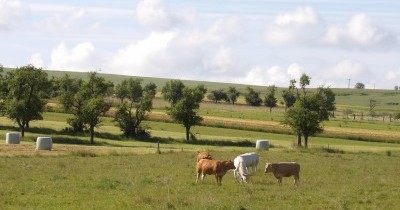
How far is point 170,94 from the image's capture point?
514 feet

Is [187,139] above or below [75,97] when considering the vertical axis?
below

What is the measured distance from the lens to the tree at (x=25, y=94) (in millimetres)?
79188

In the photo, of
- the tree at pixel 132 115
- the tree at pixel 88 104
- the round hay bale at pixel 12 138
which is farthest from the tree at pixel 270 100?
the round hay bale at pixel 12 138

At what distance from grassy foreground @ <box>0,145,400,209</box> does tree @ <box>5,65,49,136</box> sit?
132ft

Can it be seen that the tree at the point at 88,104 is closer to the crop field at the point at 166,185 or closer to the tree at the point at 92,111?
the tree at the point at 92,111

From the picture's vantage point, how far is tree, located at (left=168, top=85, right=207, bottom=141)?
291 ft

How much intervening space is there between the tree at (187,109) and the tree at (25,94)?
19.7m

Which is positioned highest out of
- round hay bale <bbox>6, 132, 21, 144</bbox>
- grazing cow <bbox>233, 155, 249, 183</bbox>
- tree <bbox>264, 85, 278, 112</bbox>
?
tree <bbox>264, 85, 278, 112</bbox>

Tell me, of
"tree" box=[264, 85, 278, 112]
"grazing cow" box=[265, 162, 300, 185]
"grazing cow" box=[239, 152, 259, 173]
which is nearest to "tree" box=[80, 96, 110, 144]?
"grazing cow" box=[239, 152, 259, 173]

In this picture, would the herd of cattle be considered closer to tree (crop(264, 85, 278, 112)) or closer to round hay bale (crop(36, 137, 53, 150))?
round hay bale (crop(36, 137, 53, 150))

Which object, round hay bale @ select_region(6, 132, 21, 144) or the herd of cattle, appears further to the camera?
round hay bale @ select_region(6, 132, 21, 144)

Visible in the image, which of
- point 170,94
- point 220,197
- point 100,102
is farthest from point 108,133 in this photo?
point 170,94

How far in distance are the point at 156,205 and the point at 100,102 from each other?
61047mm

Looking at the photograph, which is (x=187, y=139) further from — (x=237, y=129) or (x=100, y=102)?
(x=237, y=129)
